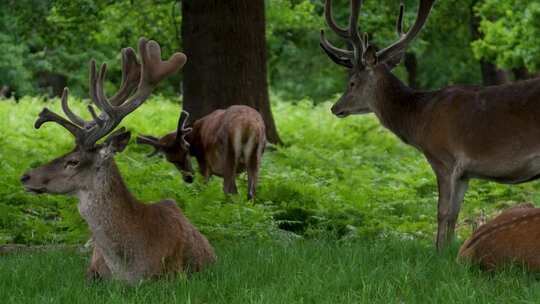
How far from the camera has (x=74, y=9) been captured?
16.5 metres

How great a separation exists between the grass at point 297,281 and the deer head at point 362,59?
2341 mm

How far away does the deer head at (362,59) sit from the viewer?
31.2 ft

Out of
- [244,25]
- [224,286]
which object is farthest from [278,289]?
[244,25]

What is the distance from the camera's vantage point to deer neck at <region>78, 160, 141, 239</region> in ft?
21.8

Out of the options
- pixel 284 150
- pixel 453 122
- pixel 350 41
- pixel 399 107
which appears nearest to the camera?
pixel 453 122

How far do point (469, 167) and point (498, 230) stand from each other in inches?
59.7

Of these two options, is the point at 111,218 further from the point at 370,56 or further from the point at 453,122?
the point at 370,56

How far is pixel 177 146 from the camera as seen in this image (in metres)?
12.7

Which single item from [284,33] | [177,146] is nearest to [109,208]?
[177,146]

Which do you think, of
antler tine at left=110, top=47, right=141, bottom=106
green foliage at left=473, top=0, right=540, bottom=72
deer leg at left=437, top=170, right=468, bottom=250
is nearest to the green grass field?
deer leg at left=437, top=170, right=468, bottom=250

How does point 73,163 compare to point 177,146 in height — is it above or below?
above

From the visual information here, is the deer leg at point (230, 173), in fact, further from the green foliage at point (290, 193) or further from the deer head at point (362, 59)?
the deer head at point (362, 59)

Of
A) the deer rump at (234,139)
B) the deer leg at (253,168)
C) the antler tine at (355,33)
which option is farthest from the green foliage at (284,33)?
the antler tine at (355,33)

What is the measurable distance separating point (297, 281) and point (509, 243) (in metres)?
1.44
